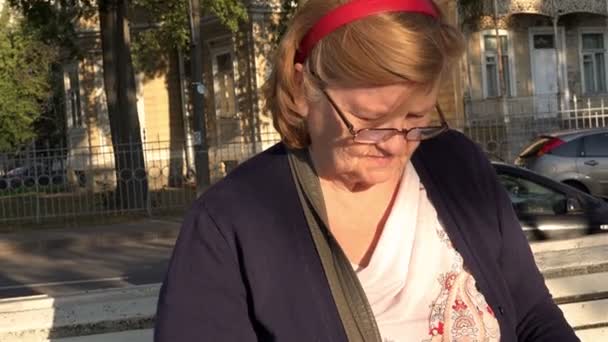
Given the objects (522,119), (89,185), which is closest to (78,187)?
(89,185)

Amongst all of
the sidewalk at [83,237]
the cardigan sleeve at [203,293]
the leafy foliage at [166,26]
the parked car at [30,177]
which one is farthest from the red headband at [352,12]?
the leafy foliage at [166,26]

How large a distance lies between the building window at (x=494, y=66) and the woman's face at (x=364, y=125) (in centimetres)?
2746

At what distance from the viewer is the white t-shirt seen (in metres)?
1.91

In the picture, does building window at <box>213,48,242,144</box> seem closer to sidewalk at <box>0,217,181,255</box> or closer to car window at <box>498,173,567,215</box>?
sidewalk at <box>0,217,181,255</box>

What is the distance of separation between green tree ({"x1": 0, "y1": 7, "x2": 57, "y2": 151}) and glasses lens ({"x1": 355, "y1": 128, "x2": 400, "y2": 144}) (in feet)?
101

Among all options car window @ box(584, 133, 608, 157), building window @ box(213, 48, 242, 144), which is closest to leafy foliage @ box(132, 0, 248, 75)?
building window @ box(213, 48, 242, 144)

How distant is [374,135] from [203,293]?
0.44 meters

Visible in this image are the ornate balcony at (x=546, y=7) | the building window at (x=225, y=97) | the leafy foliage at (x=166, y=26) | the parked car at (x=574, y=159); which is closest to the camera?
the parked car at (x=574, y=159)

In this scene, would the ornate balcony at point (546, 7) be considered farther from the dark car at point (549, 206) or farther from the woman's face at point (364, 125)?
the woman's face at point (364, 125)

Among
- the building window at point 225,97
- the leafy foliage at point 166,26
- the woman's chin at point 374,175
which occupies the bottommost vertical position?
the woman's chin at point 374,175

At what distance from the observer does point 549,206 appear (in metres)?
9.94

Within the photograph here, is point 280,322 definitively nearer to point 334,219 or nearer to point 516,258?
point 334,219

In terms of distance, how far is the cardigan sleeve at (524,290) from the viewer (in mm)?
2088

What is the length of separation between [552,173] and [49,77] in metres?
22.4
